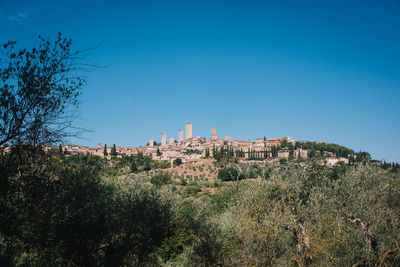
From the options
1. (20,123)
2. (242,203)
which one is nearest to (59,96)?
(20,123)

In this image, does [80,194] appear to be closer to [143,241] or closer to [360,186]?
[143,241]

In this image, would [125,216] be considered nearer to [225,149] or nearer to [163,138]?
[225,149]

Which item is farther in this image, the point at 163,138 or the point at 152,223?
the point at 163,138

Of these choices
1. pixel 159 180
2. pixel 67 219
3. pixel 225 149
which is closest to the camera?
pixel 67 219

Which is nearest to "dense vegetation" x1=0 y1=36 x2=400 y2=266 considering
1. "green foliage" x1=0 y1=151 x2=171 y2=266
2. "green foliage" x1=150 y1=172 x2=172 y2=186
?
"green foliage" x1=0 y1=151 x2=171 y2=266

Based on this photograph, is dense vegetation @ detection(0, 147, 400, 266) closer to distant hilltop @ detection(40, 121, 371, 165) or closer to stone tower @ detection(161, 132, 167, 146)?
distant hilltop @ detection(40, 121, 371, 165)

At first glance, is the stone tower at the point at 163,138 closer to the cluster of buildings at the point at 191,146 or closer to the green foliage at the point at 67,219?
the cluster of buildings at the point at 191,146

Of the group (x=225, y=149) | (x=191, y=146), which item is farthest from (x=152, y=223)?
(x=191, y=146)

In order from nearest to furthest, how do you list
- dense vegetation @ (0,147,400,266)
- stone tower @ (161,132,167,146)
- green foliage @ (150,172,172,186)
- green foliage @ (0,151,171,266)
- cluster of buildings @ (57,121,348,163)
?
green foliage @ (0,151,171,266), dense vegetation @ (0,147,400,266), green foliage @ (150,172,172,186), cluster of buildings @ (57,121,348,163), stone tower @ (161,132,167,146)

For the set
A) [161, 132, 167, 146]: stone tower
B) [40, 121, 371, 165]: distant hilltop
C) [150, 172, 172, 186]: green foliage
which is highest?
[161, 132, 167, 146]: stone tower

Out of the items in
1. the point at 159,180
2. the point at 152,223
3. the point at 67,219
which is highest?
the point at 67,219

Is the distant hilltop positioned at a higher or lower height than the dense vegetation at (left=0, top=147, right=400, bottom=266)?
higher

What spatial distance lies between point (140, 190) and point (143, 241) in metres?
2.43

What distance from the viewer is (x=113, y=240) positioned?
9.07 m
